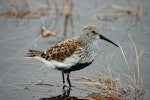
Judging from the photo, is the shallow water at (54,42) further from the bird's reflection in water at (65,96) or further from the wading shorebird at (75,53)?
the wading shorebird at (75,53)

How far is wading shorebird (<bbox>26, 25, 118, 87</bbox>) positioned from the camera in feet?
24.5

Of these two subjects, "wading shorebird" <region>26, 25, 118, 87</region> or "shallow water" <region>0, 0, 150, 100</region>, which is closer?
"wading shorebird" <region>26, 25, 118, 87</region>

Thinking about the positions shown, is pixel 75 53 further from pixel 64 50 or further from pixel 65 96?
pixel 65 96

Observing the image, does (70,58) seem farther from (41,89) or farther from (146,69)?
→ (146,69)

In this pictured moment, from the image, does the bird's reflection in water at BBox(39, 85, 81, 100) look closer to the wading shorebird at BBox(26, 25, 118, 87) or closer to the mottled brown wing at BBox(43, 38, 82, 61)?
the wading shorebird at BBox(26, 25, 118, 87)

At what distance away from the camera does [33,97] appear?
24.1 ft

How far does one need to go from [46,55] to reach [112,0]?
15.4 ft

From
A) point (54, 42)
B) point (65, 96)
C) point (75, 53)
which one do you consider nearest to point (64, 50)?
point (75, 53)

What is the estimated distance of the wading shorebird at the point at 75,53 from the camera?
24.5 ft

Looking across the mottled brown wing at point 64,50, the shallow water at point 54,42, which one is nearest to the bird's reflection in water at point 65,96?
the shallow water at point 54,42

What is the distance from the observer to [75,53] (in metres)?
7.45

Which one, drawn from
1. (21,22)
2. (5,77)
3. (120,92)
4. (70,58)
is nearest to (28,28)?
(21,22)

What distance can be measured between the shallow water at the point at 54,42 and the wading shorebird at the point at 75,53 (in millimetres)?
478

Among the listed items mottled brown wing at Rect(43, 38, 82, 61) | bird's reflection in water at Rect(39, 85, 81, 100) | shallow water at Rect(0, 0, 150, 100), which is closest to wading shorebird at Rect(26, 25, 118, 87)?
mottled brown wing at Rect(43, 38, 82, 61)
